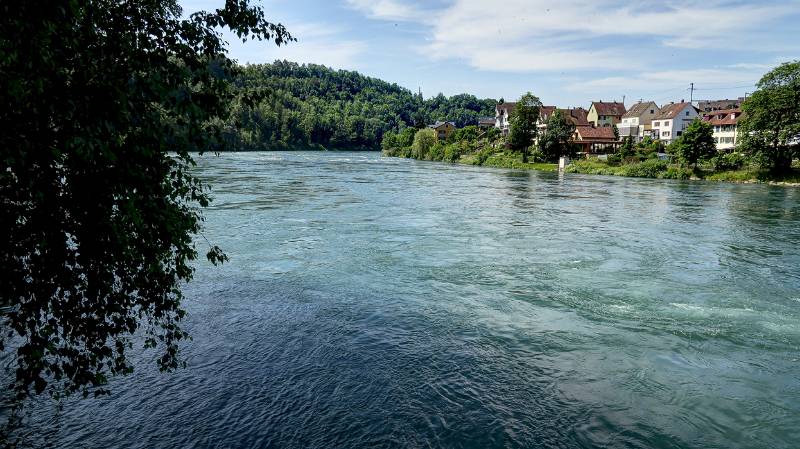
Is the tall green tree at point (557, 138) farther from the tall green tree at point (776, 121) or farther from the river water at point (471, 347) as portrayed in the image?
the river water at point (471, 347)

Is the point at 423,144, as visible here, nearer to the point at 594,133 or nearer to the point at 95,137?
the point at 594,133

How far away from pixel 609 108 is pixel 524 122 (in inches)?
2285

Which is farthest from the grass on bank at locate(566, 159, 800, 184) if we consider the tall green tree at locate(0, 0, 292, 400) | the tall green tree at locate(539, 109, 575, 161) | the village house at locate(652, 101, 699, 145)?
the tall green tree at locate(0, 0, 292, 400)

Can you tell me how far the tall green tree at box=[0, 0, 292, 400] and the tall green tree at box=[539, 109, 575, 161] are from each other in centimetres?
8932

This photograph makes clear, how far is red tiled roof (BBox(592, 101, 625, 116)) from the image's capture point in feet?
463

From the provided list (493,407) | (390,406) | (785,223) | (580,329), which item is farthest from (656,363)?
(785,223)

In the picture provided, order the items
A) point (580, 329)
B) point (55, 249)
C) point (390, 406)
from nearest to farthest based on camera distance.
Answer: point (55, 249), point (390, 406), point (580, 329)

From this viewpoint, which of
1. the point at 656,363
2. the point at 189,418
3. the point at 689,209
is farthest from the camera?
the point at 689,209

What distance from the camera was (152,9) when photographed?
277 inches

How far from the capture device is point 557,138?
3612 inches

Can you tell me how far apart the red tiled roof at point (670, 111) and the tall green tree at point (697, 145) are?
156ft

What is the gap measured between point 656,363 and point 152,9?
499 inches

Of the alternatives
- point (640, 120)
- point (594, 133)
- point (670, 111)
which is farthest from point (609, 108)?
point (594, 133)

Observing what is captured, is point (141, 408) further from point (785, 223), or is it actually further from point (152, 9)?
point (785, 223)
